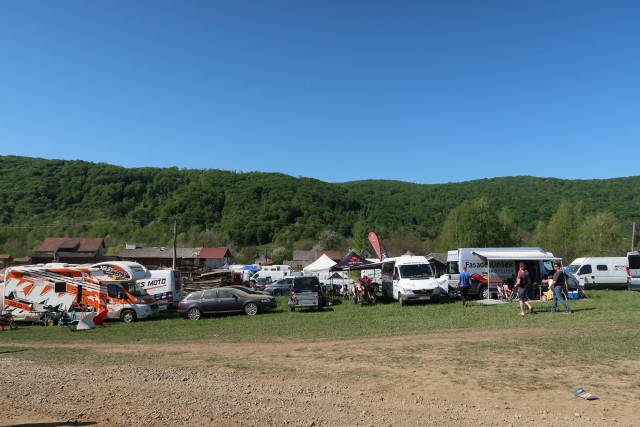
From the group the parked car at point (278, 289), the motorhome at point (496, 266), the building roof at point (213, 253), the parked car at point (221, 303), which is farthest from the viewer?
the building roof at point (213, 253)

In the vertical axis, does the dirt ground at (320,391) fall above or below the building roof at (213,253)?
below

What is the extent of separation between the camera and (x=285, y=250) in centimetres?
10800

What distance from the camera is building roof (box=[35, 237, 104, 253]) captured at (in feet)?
294

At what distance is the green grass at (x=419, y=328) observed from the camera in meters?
10.5

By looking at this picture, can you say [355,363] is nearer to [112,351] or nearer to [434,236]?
[112,351]

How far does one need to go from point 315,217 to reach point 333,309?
100438 millimetres

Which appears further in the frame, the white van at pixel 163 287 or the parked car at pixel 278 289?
the parked car at pixel 278 289

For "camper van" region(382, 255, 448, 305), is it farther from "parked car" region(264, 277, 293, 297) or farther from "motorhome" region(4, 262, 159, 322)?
"motorhome" region(4, 262, 159, 322)

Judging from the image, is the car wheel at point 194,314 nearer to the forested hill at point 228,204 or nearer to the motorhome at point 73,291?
the motorhome at point 73,291

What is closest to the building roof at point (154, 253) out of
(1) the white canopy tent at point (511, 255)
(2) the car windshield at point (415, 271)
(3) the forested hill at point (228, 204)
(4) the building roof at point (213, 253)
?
(4) the building roof at point (213, 253)

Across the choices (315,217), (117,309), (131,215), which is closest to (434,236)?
(315,217)

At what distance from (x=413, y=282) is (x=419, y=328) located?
7419 millimetres

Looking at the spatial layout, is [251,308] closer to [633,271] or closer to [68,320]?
[68,320]

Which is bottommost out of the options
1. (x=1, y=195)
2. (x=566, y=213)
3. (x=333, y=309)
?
(x=333, y=309)
